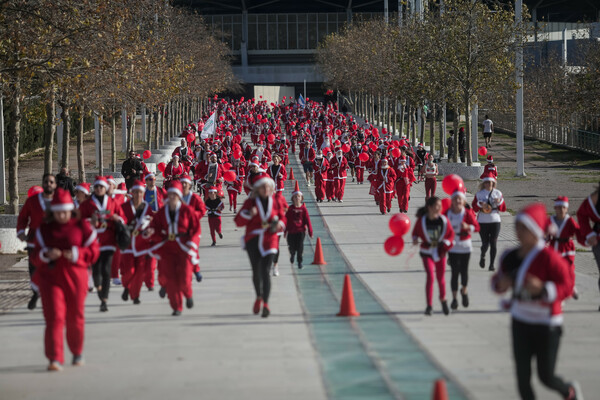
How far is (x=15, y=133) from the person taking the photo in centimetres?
2336

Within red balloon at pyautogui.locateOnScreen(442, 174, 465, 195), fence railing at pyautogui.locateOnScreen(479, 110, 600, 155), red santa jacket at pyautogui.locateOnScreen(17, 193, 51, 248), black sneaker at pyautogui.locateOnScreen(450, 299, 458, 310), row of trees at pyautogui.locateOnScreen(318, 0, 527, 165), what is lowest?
black sneaker at pyautogui.locateOnScreen(450, 299, 458, 310)

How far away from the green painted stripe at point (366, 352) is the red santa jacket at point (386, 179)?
36.5 ft

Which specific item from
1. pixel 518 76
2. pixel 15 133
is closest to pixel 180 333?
pixel 15 133

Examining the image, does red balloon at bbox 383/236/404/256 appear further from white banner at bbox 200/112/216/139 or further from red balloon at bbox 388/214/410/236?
white banner at bbox 200/112/216/139

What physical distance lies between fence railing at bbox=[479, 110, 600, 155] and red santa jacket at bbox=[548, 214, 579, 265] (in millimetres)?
33415

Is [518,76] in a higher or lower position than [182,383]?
higher

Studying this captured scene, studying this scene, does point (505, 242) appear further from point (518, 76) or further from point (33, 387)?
point (518, 76)

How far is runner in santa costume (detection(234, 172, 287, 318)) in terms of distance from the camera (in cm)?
1273

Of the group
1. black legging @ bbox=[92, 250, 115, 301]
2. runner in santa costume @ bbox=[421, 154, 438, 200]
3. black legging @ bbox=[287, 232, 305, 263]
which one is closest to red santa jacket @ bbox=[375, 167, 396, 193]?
runner in santa costume @ bbox=[421, 154, 438, 200]

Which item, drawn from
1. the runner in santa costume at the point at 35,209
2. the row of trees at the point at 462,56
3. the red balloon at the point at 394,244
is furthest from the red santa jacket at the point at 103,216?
the row of trees at the point at 462,56

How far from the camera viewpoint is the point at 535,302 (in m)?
7.65

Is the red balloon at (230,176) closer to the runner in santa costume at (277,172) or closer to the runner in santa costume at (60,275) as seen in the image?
the runner in santa costume at (277,172)

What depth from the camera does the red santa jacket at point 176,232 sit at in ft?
Answer: 41.9

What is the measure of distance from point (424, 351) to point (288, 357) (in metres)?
1.35
